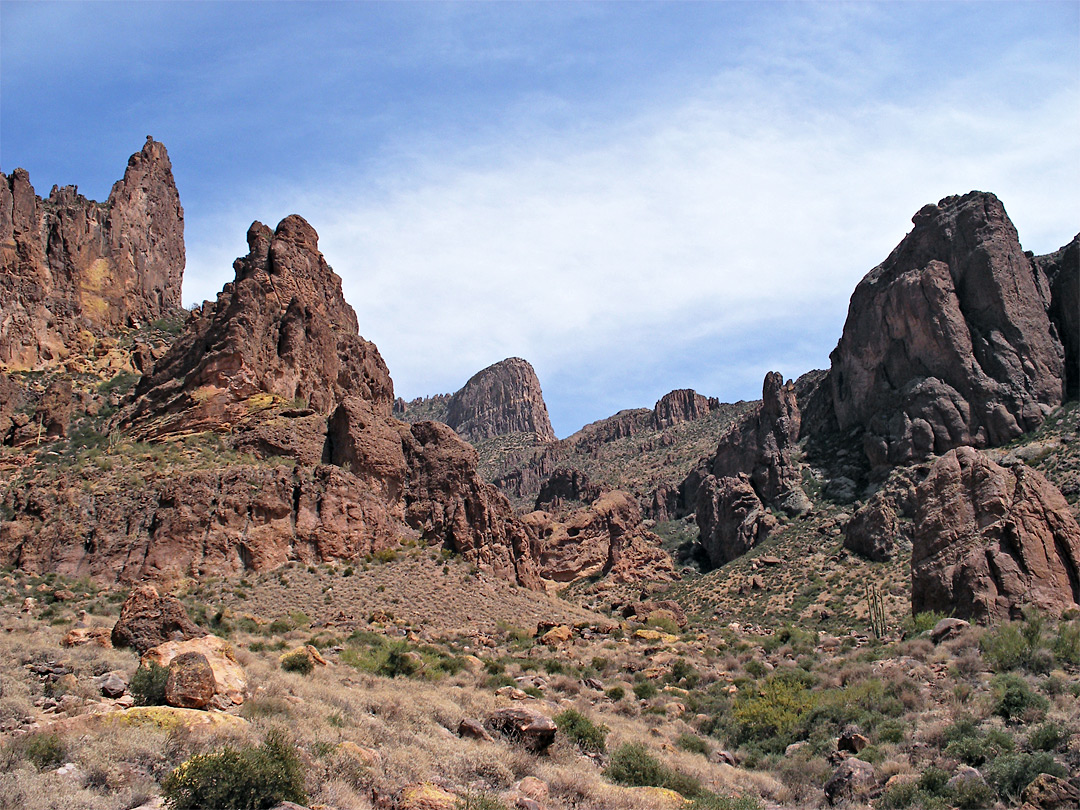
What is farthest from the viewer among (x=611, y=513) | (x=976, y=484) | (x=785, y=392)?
(x=785, y=392)

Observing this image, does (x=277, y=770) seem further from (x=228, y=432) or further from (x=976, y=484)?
(x=228, y=432)

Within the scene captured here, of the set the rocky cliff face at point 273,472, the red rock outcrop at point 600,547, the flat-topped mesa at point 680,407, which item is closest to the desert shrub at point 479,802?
the rocky cliff face at point 273,472

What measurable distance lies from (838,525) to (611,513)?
22.6 metres

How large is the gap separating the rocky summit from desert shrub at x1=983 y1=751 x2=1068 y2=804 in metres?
0.06

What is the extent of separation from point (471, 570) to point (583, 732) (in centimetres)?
2544

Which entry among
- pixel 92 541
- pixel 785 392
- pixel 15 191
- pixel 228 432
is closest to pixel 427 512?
pixel 228 432

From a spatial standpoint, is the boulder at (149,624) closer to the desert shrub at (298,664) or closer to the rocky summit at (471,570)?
the rocky summit at (471,570)

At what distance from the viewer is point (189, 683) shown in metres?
16.2

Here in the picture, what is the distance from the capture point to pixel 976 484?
113 feet

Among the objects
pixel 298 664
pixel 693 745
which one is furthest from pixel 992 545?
pixel 298 664

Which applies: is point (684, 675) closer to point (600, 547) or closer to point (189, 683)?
point (189, 683)

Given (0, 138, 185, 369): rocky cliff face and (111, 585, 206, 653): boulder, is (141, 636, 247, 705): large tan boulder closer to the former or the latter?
(111, 585, 206, 653): boulder

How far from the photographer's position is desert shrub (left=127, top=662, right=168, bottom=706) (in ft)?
52.7

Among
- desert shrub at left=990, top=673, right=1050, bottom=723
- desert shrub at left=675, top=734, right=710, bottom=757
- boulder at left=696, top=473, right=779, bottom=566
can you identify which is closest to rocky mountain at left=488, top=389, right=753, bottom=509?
boulder at left=696, top=473, right=779, bottom=566
